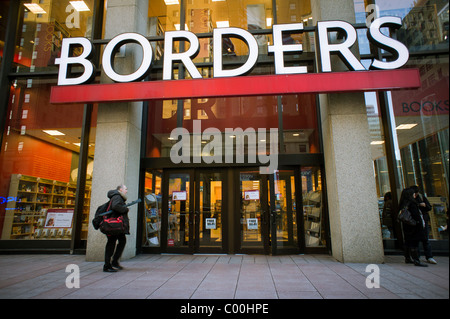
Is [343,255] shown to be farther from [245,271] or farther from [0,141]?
[0,141]

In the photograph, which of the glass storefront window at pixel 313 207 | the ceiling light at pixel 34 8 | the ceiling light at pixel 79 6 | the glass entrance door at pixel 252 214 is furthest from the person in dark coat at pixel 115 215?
the ceiling light at pixel 34 8

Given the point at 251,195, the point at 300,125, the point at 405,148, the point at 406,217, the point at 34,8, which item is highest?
the point at 34,8

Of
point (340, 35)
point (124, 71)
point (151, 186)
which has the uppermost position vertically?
point (340, 35)

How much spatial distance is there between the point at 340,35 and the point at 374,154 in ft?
10.4

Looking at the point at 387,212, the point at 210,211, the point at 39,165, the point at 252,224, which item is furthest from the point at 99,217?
the point at 387,212

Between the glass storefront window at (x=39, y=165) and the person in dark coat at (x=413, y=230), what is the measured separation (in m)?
7.92

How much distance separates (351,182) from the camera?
632 centimetres

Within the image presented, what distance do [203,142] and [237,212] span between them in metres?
2.23

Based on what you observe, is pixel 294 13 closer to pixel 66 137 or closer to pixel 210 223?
pixel 210 223

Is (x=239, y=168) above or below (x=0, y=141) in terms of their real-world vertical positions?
below

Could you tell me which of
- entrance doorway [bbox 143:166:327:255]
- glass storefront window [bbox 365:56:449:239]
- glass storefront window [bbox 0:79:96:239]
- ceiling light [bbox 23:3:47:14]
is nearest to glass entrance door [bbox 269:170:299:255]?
entrance doorway [bbox 143:166:327:255]

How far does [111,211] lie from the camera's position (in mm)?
5332

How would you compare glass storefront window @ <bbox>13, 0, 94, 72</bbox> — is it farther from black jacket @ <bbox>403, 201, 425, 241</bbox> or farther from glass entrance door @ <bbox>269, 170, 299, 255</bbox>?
black jacket @ <bbox>403, 201, 425, 241</bbox>
